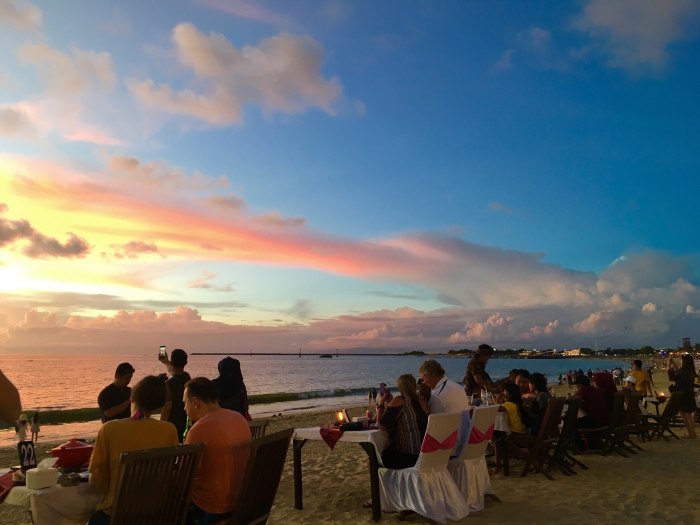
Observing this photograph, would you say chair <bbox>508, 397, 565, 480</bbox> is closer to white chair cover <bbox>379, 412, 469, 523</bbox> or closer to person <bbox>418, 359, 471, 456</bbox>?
person <bbox>418, 359, 471, 456</bbox>

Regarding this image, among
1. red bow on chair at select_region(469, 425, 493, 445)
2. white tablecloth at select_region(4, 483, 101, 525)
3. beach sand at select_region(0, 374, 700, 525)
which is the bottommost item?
beach sand at select_region(0, 374, 700, 525)

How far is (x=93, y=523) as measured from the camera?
10.6 feet

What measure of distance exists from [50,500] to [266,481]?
4.06ft

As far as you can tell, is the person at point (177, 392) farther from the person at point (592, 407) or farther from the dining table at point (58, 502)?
the person at point (592, 407)

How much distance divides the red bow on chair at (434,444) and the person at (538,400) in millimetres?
2515

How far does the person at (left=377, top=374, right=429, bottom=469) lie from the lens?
18.1ft

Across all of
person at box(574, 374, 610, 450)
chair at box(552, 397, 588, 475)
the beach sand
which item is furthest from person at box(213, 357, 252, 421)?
person at box(574, 374, 610, 450)

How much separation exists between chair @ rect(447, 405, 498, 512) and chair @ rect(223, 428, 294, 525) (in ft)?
8.75

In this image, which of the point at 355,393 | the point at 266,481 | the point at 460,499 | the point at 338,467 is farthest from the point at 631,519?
the point at 355,393

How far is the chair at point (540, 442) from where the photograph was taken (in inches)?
279

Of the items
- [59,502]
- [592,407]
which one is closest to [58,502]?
[59,502]

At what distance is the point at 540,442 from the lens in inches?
280

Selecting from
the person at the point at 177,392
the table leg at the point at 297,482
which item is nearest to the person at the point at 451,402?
the table leg at the point at 297,482

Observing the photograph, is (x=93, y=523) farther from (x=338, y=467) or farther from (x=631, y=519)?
(x=338, y=467)
